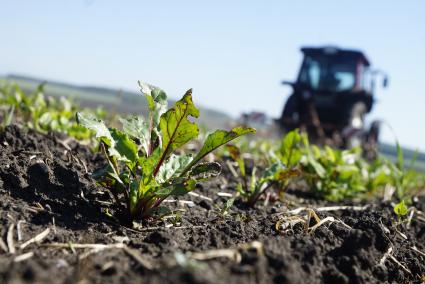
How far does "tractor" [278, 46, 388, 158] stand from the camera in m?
9.65

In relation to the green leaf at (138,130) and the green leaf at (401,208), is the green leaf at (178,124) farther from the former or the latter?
the green leaf at (401,208)

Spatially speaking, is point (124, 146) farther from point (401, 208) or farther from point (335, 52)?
point (335, 52)

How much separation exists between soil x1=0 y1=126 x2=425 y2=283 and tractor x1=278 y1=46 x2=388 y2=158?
7.65m

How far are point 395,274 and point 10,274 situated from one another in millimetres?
1265

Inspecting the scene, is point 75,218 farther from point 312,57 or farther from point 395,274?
point 312,57

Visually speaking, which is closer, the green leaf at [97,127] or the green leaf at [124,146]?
the green leaf at [97,127]

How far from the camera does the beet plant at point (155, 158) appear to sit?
1.61 metres

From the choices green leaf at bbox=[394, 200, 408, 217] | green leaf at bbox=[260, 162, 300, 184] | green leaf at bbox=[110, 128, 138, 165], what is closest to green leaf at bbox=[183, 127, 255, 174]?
green leaf at bbox=[110, 128, 138, 165]

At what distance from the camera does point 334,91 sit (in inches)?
388

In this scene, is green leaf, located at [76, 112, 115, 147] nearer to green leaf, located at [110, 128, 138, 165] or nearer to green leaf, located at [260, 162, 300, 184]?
green leaf, located at [110, 128, 138, 165]

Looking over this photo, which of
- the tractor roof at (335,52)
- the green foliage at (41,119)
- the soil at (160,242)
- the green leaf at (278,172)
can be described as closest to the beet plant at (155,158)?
the soil at (160,242)

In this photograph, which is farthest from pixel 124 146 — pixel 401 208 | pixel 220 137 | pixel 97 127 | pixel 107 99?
pixel 107 99

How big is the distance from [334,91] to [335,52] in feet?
2.79

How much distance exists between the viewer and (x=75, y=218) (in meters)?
1.59
